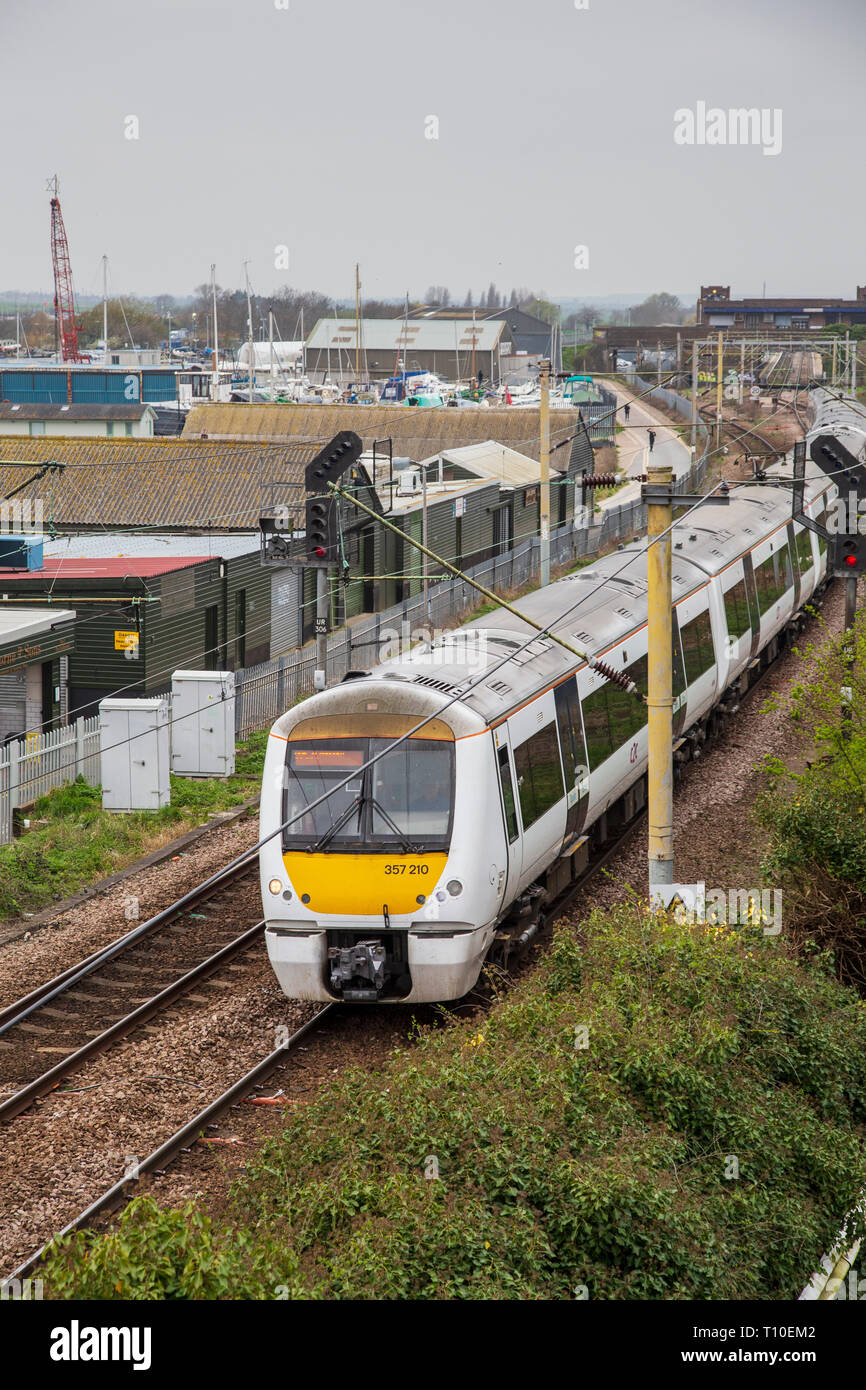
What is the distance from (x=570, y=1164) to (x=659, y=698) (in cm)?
587

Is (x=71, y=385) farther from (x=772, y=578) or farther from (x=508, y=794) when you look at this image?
(x=508, y=794)

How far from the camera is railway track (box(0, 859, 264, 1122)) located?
40.0 ft

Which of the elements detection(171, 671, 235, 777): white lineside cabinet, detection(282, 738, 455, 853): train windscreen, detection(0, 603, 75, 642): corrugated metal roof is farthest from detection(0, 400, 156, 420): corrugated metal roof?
detection(282, 738, 455, 853): train windscreen

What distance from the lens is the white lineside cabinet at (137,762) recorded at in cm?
2061

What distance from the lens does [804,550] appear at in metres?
30.2

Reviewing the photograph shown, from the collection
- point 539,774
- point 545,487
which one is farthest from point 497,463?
point 539,774

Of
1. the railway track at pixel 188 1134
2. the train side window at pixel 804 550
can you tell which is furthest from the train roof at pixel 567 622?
the railway track at pixel 188 1134

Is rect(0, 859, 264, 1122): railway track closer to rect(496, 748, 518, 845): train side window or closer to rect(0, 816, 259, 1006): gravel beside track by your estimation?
rect(0, 816, 259, 1006): gravel beside track

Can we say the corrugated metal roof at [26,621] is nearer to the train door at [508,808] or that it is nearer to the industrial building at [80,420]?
the train door at [508,808]

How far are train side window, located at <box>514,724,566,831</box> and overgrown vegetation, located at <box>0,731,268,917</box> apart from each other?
634 centimetres

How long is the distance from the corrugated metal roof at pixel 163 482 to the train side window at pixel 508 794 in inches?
858

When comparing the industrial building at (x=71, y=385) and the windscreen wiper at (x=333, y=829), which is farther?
the industrial building at (x=71, y=385)

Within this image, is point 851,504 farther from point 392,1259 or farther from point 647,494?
point 392,1259
